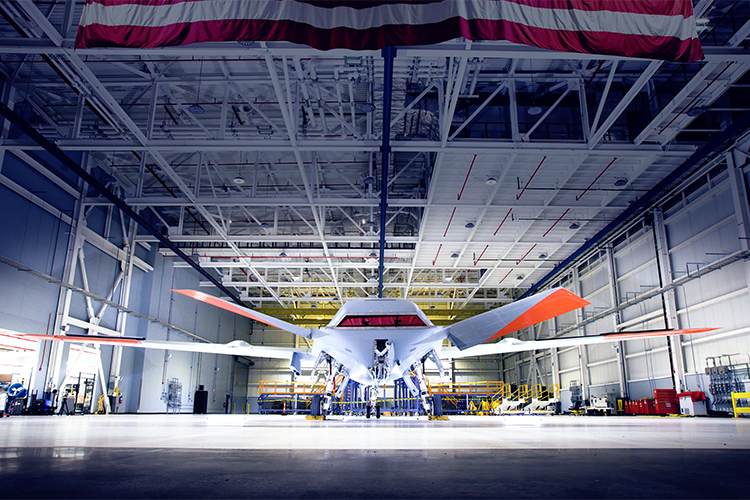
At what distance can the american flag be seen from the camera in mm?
8922

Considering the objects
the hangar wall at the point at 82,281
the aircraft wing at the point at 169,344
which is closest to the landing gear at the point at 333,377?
the aircraft wing at the point at 169,344

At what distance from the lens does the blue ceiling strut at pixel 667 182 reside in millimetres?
18875

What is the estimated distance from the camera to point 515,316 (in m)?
7.55

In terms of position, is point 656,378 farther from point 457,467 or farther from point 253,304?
point 253,304

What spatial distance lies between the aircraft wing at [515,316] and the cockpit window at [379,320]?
1.38 metres

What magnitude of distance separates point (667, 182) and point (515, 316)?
68.7 ft

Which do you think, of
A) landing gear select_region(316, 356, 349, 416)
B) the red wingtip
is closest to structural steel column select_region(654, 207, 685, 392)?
landing gear select_region(316, 356, 349, 416)

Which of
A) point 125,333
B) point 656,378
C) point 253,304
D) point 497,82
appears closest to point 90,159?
point 125,333

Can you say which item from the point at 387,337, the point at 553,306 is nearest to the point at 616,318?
the point at 387,337

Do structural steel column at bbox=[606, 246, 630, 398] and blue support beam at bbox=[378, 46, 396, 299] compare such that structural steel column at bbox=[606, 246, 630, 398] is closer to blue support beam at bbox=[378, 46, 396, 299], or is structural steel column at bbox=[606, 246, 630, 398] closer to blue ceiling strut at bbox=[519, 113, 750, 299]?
blue ceiling strut at bbox=[519, 113, 750, 299]

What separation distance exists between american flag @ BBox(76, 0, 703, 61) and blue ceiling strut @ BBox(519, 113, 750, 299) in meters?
13.0

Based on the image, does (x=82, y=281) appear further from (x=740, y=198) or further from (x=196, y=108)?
(x=740, y=198)

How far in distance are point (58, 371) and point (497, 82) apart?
88.7 feet

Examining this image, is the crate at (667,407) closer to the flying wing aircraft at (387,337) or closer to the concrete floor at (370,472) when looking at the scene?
the flying wing aircraft at (387,337)
